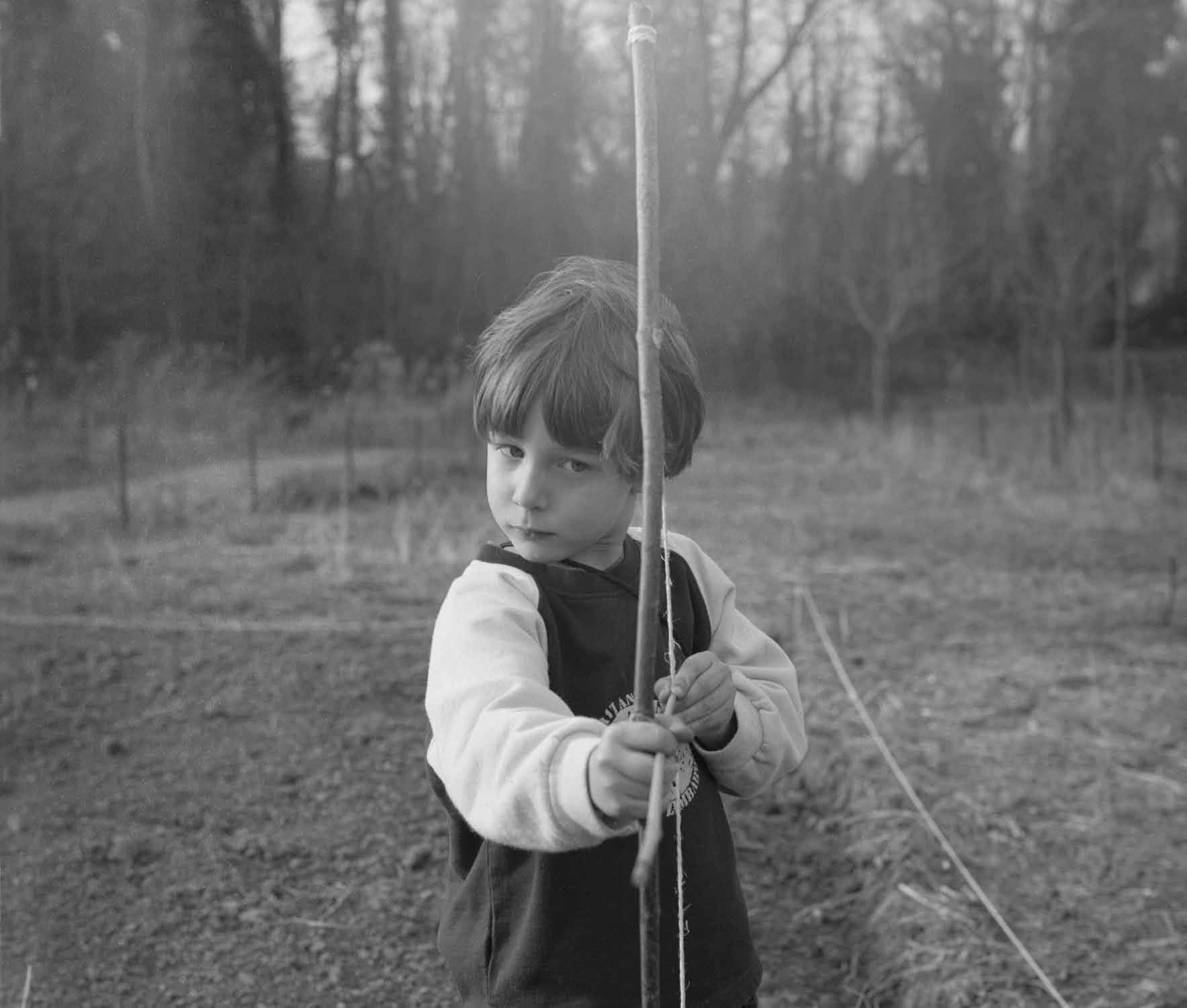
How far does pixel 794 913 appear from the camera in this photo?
253 centimetres

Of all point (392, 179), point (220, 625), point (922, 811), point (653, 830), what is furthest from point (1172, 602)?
point (392, 179)

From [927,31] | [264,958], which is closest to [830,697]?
[264,958]

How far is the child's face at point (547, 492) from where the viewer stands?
119 cm

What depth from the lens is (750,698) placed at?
4.23 feet

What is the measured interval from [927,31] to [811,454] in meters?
8.52

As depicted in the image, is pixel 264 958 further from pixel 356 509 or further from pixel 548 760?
pixel 356 509

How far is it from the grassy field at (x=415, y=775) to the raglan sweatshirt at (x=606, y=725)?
93 cm

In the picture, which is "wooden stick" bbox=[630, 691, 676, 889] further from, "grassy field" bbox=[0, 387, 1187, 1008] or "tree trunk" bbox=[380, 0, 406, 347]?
"tree trunk" bbox=[380, 0, 406, 347]

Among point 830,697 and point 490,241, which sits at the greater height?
point 490,241

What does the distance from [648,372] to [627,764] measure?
278mm

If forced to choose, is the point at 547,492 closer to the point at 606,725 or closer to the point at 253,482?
the point at 606,725

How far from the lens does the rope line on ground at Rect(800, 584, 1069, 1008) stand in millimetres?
2100

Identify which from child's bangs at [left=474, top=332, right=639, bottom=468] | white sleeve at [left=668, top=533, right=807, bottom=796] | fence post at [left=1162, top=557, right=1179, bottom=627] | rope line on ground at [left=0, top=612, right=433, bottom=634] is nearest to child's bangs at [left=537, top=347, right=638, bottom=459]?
child's bangs at [left=474, top=332, right=639, bottom=468]

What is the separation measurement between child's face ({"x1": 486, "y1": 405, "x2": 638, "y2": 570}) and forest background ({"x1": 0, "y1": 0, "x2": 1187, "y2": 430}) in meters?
0.41
